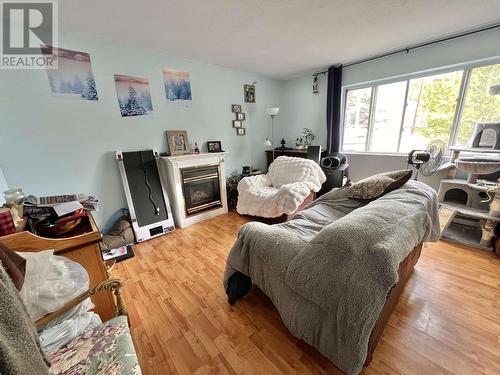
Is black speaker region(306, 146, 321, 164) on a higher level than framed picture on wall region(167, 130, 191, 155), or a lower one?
lower

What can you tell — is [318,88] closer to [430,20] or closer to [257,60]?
[257,60]

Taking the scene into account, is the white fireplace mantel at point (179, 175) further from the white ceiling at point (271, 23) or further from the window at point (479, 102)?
the window at point (479, 102)

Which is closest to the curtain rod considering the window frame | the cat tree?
the window frame

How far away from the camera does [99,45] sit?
2.21 metres

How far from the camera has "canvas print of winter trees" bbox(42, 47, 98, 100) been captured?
202cm

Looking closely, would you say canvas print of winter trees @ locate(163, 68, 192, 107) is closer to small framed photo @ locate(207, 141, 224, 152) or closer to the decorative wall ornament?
small framed photo @ locate(207, 141, 224, 152)

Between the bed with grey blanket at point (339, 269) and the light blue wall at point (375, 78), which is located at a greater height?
the light blue wall at point (375, 78)

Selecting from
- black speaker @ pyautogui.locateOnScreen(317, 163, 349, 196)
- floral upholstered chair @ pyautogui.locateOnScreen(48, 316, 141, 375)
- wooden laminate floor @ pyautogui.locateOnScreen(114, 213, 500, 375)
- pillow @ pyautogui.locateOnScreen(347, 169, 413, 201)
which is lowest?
wooden laminate floor @ pyautogui.locateOnScreen(114, 213, 500, 375)

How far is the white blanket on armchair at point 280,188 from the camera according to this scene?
249 cm

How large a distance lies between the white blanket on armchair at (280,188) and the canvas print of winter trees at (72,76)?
2.14m

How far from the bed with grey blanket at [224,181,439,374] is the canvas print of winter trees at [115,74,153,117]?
2.27 m

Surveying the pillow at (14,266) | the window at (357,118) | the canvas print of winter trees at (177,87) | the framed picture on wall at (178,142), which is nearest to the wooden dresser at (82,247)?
the pillow at (14,266)

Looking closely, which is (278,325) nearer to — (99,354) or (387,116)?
(99,354)

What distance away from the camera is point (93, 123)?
2297 mm
